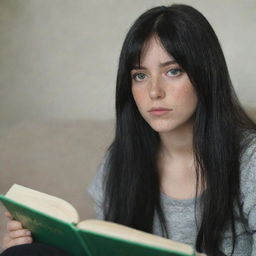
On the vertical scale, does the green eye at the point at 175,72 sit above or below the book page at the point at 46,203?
above

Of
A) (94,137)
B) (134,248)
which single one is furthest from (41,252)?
(94,137)

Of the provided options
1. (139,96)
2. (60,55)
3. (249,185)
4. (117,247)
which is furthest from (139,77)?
(60,55)

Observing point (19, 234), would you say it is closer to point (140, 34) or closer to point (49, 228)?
point (49, 228)

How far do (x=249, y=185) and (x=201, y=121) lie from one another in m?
0.17

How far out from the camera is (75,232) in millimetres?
664

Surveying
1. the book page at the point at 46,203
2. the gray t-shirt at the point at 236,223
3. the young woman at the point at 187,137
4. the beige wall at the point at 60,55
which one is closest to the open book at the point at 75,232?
the book page at the point at 46,203

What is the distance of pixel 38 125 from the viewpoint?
1800mm

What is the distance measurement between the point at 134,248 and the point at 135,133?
0.52 m

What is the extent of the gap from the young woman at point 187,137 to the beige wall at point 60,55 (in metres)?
0.76

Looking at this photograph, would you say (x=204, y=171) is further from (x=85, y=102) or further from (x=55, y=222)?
(x=85, y=102)

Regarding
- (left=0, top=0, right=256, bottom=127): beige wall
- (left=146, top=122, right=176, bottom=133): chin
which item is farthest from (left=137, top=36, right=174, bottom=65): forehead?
(left=0, top=0, right=256, bottom=127): beige wall

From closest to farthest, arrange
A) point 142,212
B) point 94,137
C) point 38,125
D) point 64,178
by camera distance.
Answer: point 142,212
point 64,178
point 94,137
point 38,125

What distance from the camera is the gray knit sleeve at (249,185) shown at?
878 millimetres

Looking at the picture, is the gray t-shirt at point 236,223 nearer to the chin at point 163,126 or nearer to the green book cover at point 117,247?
the chin at point 163,126
